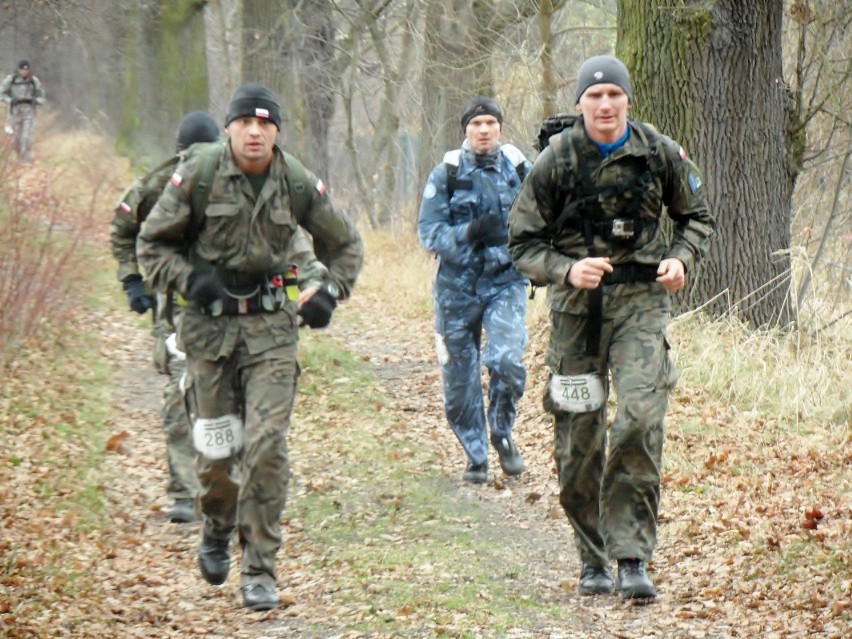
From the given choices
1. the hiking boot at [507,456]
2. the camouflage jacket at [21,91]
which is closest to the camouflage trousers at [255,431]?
the hiking boot at [507,456]

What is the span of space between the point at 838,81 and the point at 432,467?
5465mm

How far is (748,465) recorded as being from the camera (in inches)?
324

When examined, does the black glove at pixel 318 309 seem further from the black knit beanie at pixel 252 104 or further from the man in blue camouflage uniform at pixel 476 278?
the man in blue camouflage uniform at pixel 476 278

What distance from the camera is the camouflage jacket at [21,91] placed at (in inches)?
947

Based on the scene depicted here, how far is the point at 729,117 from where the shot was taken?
1059 centimetres

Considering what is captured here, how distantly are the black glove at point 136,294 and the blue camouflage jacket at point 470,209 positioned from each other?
1.89 meters

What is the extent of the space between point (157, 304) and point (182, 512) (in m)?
1.36

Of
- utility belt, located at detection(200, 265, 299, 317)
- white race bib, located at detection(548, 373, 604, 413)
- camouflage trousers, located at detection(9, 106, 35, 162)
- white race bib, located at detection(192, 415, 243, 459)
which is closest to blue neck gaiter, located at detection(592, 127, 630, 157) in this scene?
white race bib, located at detection(548, 373, 604, 413)

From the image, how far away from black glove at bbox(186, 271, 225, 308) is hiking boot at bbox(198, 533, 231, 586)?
1.24m

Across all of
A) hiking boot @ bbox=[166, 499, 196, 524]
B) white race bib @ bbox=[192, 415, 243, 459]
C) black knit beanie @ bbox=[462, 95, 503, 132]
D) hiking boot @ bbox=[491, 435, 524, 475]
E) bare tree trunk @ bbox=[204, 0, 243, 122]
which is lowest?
hiking boot @ bbox=[166, 499, 196, 524]

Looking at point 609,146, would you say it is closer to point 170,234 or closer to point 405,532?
point 170,234

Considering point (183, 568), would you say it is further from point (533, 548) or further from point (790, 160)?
point (790, 160)

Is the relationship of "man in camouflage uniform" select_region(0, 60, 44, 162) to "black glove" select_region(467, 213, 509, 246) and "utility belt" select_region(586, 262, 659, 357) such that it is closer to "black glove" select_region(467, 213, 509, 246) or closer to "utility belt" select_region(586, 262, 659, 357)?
"black glove" select_region(467, 213, 509, 246)

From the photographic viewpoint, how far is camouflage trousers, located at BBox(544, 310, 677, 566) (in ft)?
19.2
